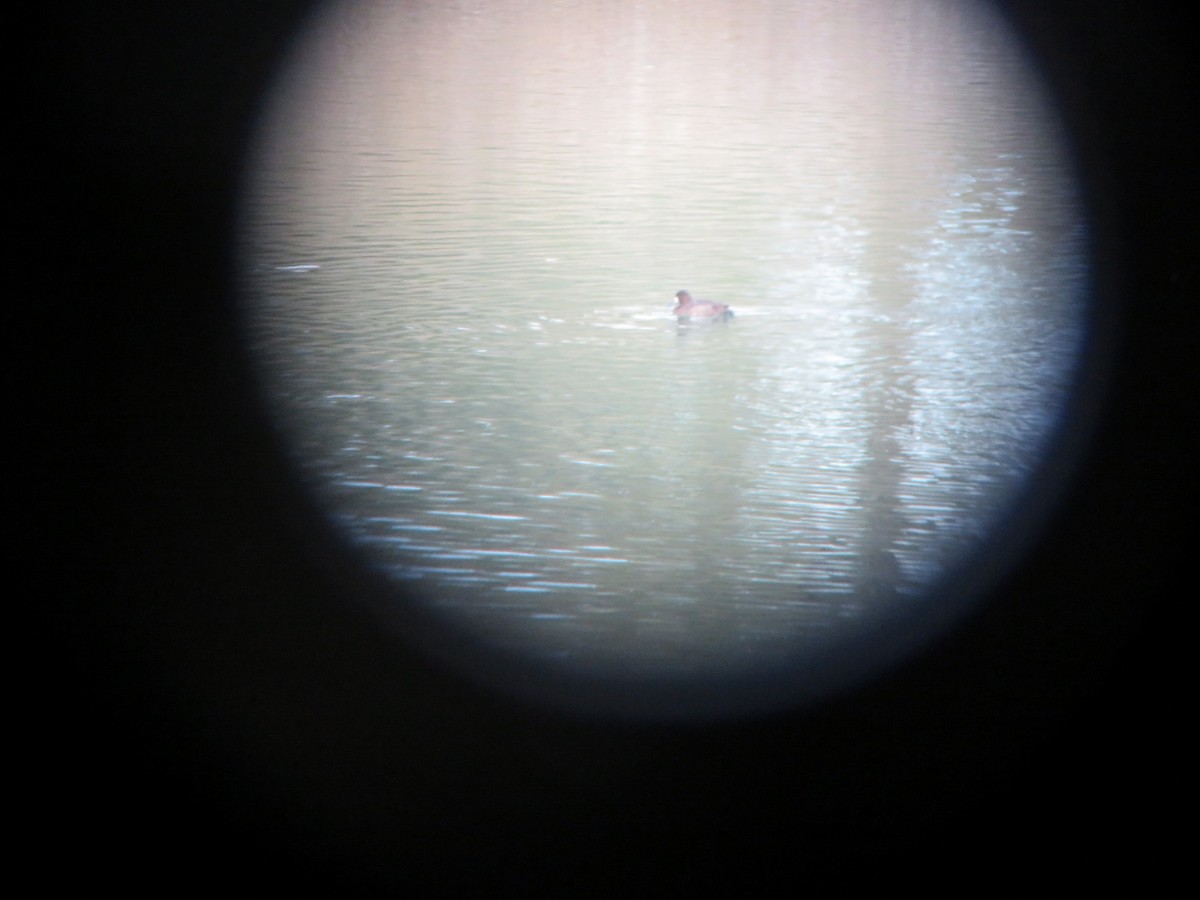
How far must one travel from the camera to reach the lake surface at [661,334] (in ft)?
6.80

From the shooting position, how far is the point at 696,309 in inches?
131

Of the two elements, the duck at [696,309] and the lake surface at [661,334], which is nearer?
the lake surface at [661,334]

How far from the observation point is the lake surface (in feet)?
6.80

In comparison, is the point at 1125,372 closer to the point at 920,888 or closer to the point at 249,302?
the point at 920,888

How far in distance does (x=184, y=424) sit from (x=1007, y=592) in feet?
4.81

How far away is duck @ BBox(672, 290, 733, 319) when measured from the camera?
3326 mm

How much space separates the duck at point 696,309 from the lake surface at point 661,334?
0.05 m

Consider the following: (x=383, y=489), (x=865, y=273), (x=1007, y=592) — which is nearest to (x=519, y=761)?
(x=1007, y=592)

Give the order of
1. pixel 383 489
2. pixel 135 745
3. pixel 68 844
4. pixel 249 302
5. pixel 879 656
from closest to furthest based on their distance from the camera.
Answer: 1. pixel 68 844
2. pixel 135 745
3. pixel 879 656
4. pixel 383 489
5. pixel 249 302

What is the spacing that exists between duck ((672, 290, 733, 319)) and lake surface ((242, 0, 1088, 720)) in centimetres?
5

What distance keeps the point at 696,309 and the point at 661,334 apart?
0.40 ft

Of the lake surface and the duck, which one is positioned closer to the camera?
the lake surface

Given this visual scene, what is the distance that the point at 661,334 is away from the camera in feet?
10.8

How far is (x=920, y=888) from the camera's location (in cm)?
130
